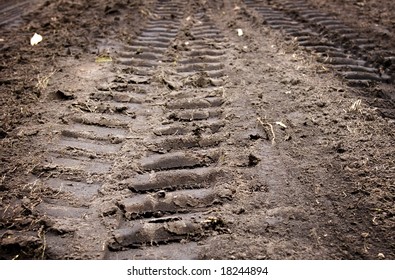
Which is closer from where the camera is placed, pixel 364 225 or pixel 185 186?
pixel 364 225

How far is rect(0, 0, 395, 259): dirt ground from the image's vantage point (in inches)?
67.2

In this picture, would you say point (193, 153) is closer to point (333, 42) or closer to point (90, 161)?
point (90, 161)

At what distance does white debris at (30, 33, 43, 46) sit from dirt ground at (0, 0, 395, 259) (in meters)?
0.10

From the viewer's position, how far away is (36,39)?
12.7 feet

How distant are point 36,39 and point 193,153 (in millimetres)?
2647

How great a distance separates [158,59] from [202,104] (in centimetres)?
106

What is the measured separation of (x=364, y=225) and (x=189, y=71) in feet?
6.98

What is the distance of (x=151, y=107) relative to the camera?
2.81 meters

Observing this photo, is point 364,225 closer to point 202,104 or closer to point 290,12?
point 202,104

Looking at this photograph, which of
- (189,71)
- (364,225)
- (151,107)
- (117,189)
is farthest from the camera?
(189,71)

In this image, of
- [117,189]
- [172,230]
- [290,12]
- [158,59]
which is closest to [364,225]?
[172,230]

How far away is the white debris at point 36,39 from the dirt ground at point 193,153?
10 cm

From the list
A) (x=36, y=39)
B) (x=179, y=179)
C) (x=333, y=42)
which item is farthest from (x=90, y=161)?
(x=333, y=42)
